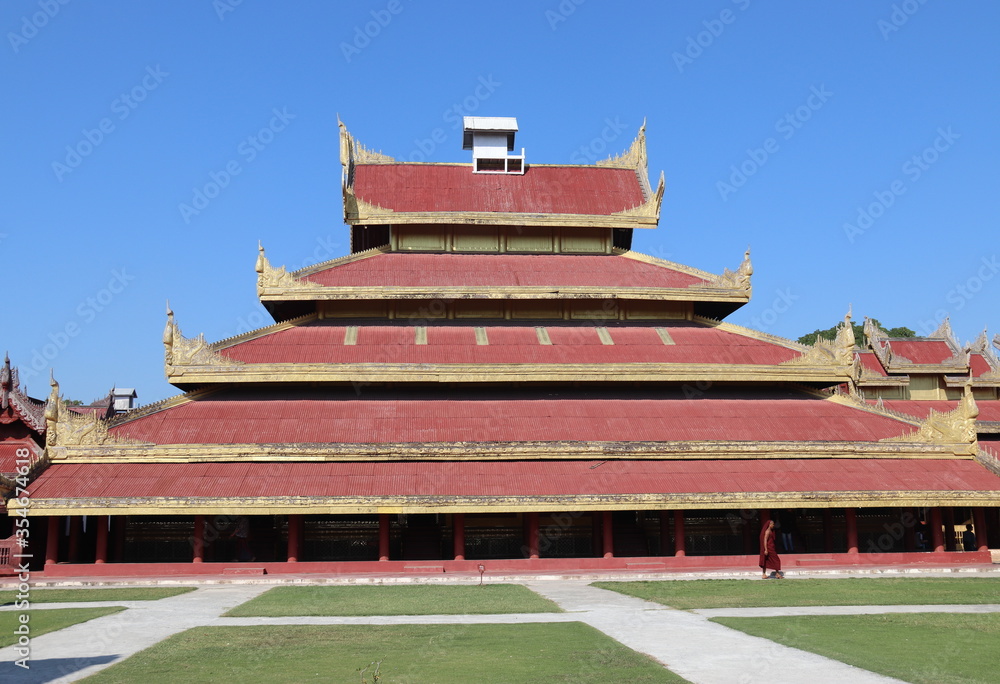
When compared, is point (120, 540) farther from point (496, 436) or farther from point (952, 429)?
point (952, 429)

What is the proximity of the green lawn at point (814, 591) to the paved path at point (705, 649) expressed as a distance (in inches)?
66.2

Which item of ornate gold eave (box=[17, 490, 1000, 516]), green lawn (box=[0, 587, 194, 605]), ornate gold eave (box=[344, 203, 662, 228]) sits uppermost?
ornate gold eave (box=[344, 203, 662, 228])

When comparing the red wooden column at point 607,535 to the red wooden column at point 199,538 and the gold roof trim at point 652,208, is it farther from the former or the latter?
the gold roof trim at point 652,208

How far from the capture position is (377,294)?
34.5m

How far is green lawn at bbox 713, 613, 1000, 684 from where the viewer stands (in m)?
11.3

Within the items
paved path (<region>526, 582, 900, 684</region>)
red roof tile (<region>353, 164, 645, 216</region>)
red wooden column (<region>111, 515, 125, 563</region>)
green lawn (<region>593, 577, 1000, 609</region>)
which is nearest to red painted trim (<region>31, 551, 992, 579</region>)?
red wooden column (<region>111, 515, 125, 563</region>)

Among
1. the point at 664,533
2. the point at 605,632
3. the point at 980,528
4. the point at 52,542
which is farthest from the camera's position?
the point at 664,533

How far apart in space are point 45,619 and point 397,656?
8.59 meters

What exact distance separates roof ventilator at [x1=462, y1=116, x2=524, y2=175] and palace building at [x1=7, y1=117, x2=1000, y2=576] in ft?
15.5

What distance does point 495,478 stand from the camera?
28391 millimetres

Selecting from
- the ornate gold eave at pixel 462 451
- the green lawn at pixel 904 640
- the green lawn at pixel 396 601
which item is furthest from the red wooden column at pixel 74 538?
the green lawn at pixel 904 640

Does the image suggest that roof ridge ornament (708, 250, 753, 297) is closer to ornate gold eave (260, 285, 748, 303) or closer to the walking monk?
ornate gold eave (260, 285, 748, 303)

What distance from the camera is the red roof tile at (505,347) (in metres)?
32.6

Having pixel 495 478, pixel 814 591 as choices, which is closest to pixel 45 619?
pixel 495 478
